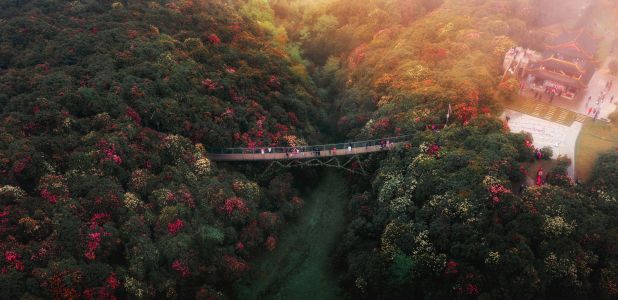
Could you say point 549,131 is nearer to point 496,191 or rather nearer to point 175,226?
point 496,191

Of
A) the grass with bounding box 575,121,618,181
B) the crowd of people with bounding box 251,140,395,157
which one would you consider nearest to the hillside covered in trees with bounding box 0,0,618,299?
the crowd of people with bounding box 251,140,395,157

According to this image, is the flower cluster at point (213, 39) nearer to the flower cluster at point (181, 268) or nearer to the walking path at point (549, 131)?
the flower cluster at point (181, 268)

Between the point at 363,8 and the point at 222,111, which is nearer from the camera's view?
the point at 222,111

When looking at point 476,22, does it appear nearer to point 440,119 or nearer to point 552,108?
point 552,108

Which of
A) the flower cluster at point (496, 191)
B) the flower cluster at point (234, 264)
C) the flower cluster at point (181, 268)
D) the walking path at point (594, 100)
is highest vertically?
the walking path at point (594, 100)

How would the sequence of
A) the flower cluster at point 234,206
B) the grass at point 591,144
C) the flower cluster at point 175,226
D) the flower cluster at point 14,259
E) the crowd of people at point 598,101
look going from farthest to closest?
the crowd of people at point 598,101 < the grass at point 591,144 < the flower cluster at point 234,206 < the flower cluster at point 175,226 < the flower cluster at point 14,259

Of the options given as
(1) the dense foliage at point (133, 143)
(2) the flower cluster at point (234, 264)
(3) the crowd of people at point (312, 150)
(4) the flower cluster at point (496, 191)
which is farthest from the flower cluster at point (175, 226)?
(4) the flower cluster at point (496, 191)

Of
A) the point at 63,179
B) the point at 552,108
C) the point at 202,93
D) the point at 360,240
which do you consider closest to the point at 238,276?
the point at 360,240
